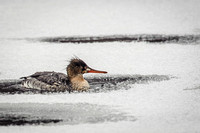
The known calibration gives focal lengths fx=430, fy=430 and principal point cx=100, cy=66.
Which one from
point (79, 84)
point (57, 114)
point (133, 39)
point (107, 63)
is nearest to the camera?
point (57, 114)

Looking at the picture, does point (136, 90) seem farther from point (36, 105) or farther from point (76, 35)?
point (76, 35)

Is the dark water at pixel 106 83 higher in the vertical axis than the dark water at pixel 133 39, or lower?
lower

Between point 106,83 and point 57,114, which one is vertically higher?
point 106,83

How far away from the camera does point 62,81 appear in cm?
582

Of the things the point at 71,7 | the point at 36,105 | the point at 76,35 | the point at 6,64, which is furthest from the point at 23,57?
the point at 71,7

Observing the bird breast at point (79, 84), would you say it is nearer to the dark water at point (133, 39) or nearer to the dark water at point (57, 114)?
the dark water at point (57, 114)

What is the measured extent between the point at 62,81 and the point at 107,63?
1567 millimetres

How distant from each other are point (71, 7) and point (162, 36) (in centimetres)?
373

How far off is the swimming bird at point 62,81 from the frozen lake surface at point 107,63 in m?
0.17

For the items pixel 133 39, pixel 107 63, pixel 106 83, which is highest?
pixel 133 39

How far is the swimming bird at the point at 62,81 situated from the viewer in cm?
580

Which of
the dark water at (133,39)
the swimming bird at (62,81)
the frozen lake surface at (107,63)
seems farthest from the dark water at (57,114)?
the dark water at (133,39)

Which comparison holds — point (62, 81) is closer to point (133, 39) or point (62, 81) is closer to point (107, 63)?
point (107, 63)

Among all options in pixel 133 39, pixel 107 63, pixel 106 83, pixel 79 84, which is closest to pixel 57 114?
pixel 79 84
